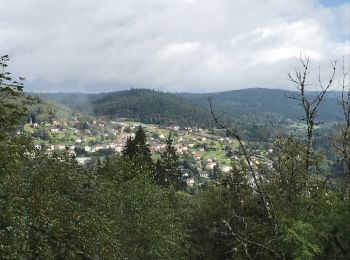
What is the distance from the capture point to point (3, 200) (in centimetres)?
1080

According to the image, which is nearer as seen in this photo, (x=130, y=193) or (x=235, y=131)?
(x=235, y=131)

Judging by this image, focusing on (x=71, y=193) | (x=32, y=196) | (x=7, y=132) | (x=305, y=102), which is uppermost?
(x=305, y=102)

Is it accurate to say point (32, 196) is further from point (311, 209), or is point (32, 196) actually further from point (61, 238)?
point (311, 209)

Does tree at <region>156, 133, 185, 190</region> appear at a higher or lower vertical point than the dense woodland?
lower

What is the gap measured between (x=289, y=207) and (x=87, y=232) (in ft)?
25.3

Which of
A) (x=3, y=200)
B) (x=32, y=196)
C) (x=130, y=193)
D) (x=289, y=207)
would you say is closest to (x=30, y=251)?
(x=3, y=200)

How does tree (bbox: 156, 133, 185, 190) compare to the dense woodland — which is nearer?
the dense woodland

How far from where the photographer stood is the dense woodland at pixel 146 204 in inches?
349

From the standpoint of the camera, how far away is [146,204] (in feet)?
94.4

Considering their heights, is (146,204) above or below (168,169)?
above

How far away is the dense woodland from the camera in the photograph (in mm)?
8859

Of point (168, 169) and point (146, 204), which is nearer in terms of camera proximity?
point (146, 204)

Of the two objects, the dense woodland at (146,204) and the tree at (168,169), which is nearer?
the dense woodland at (146,204)

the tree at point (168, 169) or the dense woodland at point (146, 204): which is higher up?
the dense woodland at point (146, 204)
